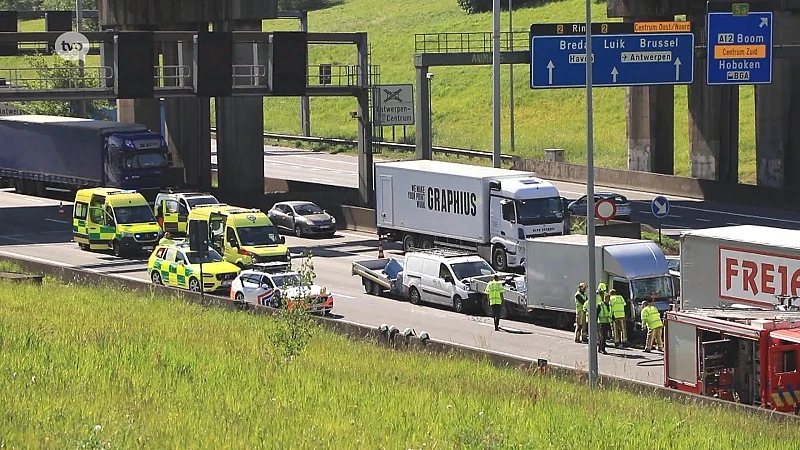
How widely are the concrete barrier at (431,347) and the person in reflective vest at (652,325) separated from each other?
17.7 feet

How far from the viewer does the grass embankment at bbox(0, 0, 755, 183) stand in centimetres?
8169

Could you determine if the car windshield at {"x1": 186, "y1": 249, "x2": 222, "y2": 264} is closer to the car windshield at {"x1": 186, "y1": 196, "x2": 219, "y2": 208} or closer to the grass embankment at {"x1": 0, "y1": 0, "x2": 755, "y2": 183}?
the car windshield at {"x1": 186, "y1": 196, "x2": 219, "y2": 208}

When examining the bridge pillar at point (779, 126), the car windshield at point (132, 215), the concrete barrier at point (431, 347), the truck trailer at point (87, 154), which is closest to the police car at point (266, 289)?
the concrete barrier at point (431, 347)

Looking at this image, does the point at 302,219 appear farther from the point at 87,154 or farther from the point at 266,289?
the point at 266,289

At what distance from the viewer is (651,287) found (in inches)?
1276

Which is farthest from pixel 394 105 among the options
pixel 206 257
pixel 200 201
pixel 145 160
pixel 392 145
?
pixel 392 145

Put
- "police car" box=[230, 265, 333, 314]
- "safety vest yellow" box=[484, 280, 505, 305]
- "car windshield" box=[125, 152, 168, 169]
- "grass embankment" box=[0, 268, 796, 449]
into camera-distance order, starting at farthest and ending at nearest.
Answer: "car windshield" box=[125, 152, 168, 169] < "police car" box=[230, 265, 333, 314] < "safety vest yellow" box=[484, 280, 505, 305] < "grass embankment" box=[0, 268, 796, 449]

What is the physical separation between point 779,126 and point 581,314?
29.8m

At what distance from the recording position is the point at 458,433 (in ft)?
50.9

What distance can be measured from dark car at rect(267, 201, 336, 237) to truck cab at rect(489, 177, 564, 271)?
9971 millimetres

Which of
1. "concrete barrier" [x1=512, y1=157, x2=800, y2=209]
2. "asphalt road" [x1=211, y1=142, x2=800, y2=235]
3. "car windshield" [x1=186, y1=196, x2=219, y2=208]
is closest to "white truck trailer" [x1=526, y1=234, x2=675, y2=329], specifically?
"car windshield" [x1=186, y1=196, x2=219, y2=208]

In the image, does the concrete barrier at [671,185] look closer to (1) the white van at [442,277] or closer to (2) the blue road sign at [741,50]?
(2) the blue road sign at [741,50]

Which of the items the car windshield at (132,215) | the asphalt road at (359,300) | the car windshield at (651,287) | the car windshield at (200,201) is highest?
the car windshield at (200,201)

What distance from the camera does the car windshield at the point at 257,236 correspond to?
40750 mm
